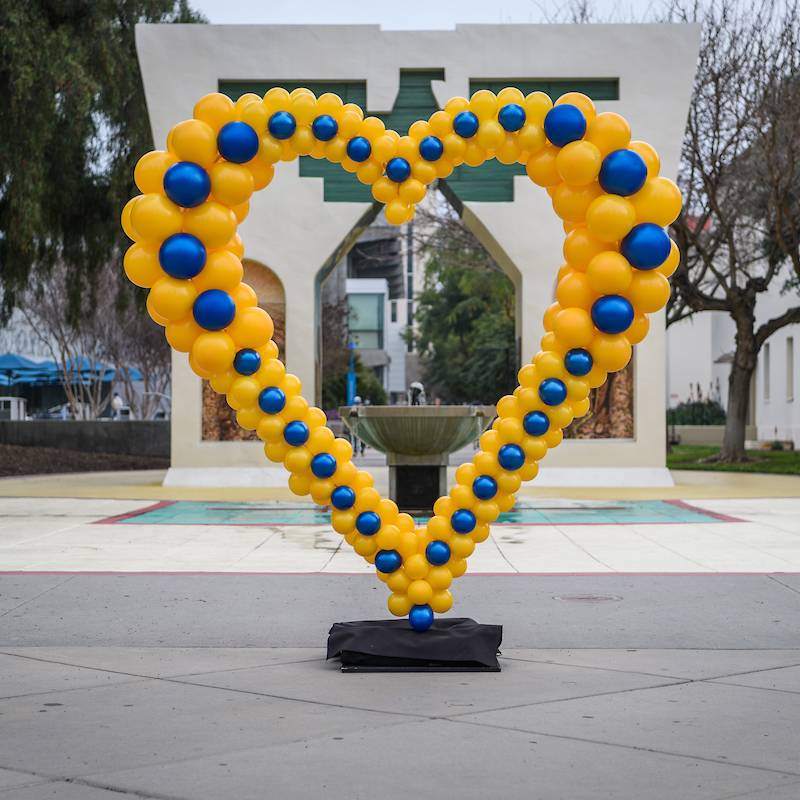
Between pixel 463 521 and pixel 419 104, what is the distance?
1671 cm

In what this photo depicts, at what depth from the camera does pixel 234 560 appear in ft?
39.3

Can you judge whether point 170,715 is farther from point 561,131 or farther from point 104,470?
point 104,470

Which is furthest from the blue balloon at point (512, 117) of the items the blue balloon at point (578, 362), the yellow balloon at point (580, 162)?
the blue balloon at point (578, 362)

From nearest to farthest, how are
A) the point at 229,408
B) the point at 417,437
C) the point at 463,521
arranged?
the point at 463,521 < the point at 417,437 < the point at 229,408

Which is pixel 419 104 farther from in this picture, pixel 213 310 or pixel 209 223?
pixel 213 310

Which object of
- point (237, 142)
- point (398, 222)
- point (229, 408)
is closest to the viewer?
point (237, 142)

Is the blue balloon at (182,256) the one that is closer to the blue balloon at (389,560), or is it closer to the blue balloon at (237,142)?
the blue balloon at (237,142)

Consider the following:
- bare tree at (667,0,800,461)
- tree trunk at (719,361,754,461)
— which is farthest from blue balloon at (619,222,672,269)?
tree trunk at (719,361,754,461)

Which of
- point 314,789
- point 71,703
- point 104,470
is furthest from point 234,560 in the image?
point 104,470

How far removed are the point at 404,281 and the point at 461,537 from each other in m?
128

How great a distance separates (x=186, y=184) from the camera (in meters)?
6.89

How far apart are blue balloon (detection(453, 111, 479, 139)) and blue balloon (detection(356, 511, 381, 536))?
2.42 m

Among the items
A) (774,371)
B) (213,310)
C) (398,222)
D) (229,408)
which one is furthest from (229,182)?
(774,371)

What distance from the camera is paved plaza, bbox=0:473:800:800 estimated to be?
4.85m
